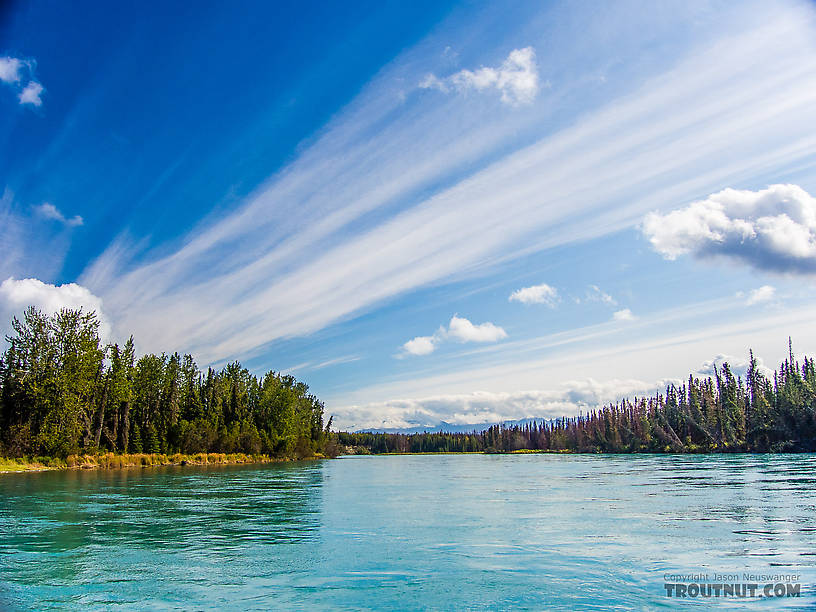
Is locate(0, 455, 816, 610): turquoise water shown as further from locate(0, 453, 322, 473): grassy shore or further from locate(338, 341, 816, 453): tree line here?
locate(338, 341, 816, 453): tree line

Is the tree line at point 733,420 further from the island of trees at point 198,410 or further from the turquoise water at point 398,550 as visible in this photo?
the turquoise water at point 398,550

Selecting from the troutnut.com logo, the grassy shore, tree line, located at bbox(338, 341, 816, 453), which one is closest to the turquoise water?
the troutnut.com logo

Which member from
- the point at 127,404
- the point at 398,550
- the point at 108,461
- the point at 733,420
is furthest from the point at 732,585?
the point at 733,420

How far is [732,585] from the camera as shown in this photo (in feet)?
41.6

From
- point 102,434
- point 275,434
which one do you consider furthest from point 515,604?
point 275,434

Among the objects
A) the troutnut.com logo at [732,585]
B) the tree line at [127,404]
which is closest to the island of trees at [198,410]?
the tree line at [127,404]

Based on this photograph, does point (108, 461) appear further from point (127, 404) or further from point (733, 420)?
point (733, 420)

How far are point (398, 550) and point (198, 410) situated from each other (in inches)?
3459

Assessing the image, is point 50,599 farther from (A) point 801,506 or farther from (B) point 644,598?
(A) point 801,506

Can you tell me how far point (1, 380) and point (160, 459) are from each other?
2177 cm

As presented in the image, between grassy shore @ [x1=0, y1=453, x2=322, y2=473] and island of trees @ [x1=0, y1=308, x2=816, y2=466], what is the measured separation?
136cm

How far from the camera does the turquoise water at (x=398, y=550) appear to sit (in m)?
12.2

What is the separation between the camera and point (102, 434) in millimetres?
84750

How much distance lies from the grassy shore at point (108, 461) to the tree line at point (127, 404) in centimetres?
148
